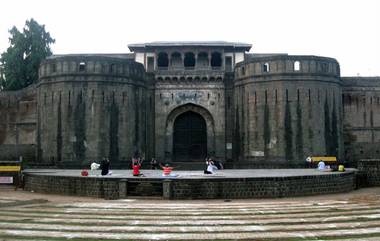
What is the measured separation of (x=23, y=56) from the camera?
41750 millimetres

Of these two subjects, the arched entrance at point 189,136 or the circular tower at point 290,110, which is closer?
the circular tower at point 290,110

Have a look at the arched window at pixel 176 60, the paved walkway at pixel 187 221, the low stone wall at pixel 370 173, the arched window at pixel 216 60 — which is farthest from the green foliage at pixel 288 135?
the paved walkway at pixel 187 221

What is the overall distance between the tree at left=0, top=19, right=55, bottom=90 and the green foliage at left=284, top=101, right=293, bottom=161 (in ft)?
70.7

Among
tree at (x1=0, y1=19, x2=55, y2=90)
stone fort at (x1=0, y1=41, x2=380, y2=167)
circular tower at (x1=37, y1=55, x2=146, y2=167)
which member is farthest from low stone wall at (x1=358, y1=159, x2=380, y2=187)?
tree at (x1=0, y1=19, x2=55, y2=90)

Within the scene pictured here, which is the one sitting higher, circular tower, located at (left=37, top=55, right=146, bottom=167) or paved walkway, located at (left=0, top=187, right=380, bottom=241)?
circular tower, located at (left=37, top=55, right=146, bottom=167)

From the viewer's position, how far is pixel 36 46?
4197 cm

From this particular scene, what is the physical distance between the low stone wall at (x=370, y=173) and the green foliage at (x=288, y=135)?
7111 millimetres

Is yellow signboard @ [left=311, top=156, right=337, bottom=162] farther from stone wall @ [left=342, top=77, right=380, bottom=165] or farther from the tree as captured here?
the tree

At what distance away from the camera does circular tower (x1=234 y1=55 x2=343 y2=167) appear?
29.8 meters

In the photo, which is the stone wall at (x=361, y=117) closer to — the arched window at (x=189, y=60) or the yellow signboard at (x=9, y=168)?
the arched window at (x=189, y=60)

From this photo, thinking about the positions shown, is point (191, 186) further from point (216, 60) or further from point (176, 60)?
point (216, 60)

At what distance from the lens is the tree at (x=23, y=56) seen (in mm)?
41375

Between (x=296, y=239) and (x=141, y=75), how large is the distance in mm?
24395

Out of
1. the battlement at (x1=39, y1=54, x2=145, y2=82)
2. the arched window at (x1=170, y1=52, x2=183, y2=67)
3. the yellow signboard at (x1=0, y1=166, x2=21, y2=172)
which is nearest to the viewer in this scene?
the yellow signboard at (x1=0, y1=166, x2=21, y2=172)
